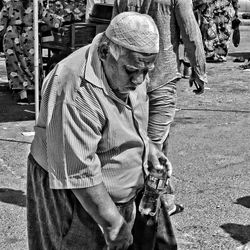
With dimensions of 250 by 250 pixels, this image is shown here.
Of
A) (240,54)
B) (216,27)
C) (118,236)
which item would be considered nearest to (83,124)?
(118,236)

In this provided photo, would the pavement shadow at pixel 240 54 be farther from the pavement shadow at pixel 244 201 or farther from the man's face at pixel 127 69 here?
the man's face at pixel 127 69

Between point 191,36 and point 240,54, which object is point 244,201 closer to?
point 191,36

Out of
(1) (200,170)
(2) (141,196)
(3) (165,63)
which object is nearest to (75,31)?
(1) (200,170)

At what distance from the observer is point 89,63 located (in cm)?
263

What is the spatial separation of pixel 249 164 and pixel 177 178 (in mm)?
848

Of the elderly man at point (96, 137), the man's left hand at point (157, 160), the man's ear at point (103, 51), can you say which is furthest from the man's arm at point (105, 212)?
the man's ear at point (103, 51)

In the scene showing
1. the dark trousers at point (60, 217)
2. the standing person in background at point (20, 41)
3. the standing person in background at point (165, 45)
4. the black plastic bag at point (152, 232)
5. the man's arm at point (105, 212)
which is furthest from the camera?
the standing person in background at point (20, 41)

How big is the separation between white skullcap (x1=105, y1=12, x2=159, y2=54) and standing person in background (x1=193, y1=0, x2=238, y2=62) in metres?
10.7

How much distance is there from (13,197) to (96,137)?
302cm

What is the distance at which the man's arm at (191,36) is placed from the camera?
4.57 meters

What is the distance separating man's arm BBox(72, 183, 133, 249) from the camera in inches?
104

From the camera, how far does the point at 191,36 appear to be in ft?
15.3

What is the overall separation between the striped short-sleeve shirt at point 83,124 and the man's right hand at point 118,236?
0.64ft

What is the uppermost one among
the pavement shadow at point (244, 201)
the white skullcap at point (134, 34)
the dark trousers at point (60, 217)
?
the white skullcap at point (134, 34)
